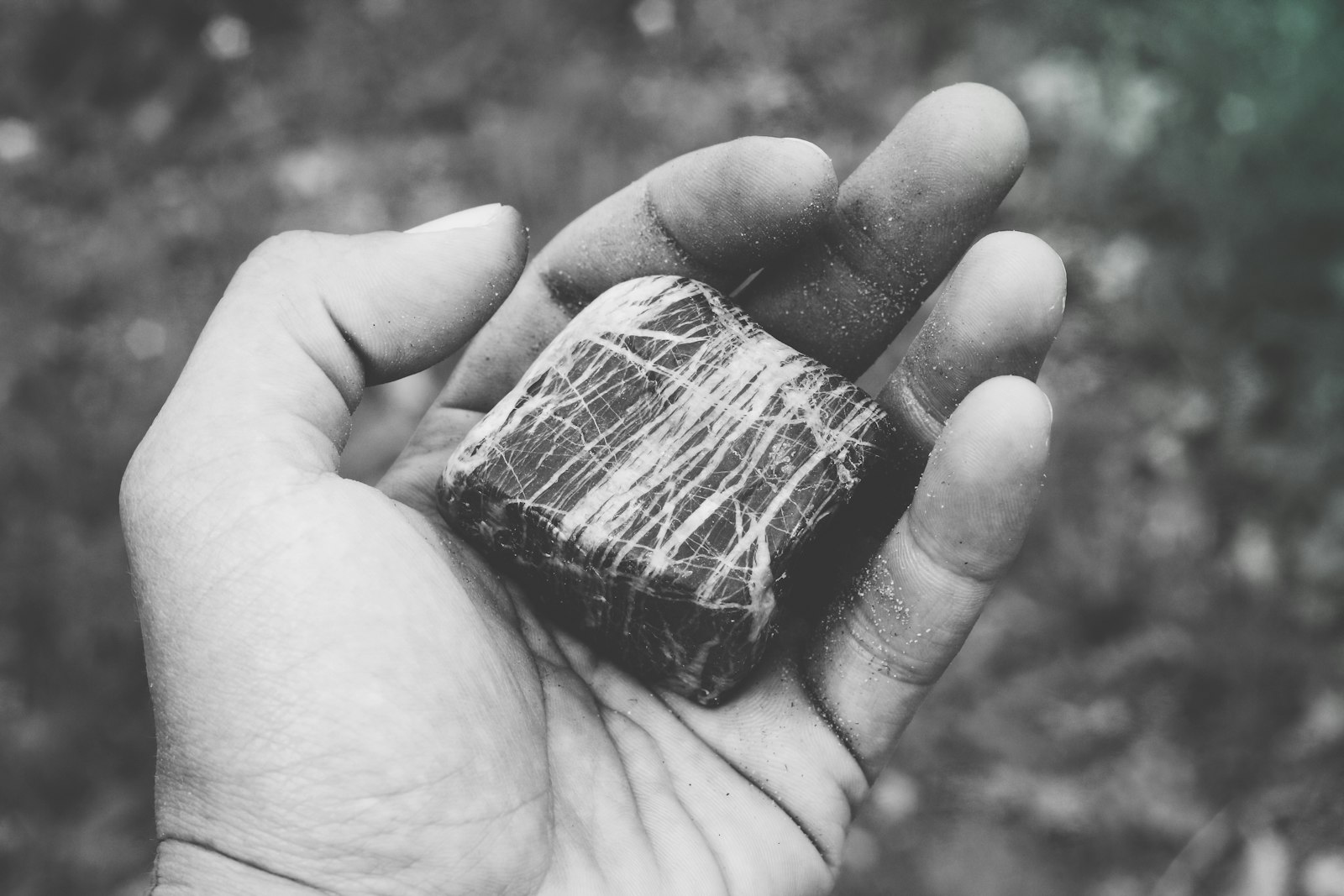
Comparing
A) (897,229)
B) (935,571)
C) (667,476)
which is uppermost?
(897,229)

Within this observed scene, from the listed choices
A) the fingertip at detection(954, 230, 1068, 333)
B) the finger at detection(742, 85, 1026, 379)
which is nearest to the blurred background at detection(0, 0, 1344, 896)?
the finger at detection(742, 85, 1026, 379)

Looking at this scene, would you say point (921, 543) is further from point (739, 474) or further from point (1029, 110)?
point (1029, 110)

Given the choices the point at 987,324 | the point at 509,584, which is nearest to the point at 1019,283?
the point at 987,324

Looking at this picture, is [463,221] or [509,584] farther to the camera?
[509,584]

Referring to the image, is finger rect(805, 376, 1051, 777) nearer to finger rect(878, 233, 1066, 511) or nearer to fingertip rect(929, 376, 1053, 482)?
fingertip rect(929, 376, 1053, 482)

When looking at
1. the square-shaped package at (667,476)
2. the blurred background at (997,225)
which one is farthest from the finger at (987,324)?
the blurred background at (997,225)

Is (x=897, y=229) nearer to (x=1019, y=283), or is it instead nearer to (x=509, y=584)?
(x=1019, y=283)

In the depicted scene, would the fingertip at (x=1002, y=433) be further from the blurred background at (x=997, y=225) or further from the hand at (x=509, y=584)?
the blurred background at (x=997, y=225)
